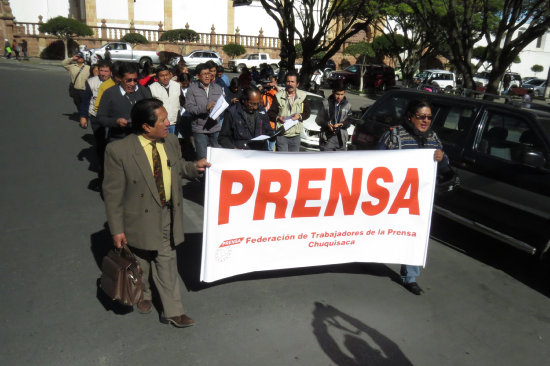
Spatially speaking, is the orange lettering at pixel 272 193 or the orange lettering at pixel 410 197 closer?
the orange lettering at pixel 272 193

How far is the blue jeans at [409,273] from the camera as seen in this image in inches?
182

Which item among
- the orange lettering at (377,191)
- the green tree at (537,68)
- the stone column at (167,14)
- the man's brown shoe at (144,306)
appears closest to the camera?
the man's brown shoe at (144,306)

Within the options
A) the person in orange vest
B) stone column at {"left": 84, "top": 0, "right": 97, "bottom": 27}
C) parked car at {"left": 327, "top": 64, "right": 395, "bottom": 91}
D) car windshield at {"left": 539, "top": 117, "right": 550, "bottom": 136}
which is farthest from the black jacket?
stone column at {"left": 84, "top": 0, "right": 97, "bottom": 27}

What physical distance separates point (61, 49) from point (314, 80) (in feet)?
89.3

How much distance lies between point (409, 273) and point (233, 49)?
4311 centimetres

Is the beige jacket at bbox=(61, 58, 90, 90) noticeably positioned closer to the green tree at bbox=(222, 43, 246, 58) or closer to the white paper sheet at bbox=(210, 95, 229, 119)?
the white paper sheet at bbox=(210, 95, 229, 119)

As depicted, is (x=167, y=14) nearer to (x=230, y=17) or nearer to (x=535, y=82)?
(x=230, y=17)

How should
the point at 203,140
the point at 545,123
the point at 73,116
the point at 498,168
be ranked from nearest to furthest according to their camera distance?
the point at 545,123 < the point at 498,168 < the point at 203,140 < the point at 73,116

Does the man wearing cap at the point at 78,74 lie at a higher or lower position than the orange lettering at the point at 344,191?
higher

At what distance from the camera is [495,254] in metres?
5.80

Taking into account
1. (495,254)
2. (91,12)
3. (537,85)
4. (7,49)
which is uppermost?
(91,12)

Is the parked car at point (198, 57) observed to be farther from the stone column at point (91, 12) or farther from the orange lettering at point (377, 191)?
the orange lettering at point (377, 191)

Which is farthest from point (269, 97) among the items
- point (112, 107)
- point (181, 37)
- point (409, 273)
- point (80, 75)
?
point (181, 37)

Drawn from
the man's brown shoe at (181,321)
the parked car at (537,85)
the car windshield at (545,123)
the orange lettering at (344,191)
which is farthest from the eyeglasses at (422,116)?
the parked car at (537,85)
